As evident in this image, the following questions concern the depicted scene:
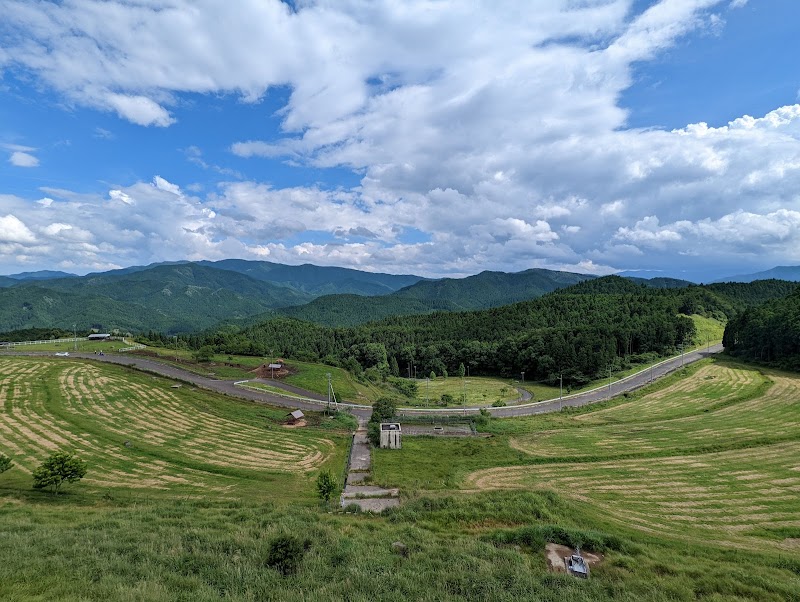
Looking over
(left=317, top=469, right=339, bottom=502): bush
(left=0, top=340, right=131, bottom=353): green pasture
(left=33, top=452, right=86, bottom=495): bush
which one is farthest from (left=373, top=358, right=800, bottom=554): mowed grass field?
(left=0, top=340, right=131, bottom=353): green pasture

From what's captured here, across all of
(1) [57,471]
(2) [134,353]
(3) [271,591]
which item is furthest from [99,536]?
(2) [134,353]

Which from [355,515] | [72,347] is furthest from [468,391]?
[72,347]

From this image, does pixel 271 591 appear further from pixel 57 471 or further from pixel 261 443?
pixel 261 443

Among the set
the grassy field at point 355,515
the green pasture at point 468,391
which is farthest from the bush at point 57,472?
the green pasture at point 468,391

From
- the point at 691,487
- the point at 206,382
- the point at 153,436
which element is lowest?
the point at 691,487

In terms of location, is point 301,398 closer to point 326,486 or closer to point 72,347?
point 326,486

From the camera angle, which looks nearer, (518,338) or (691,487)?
(691,487)
